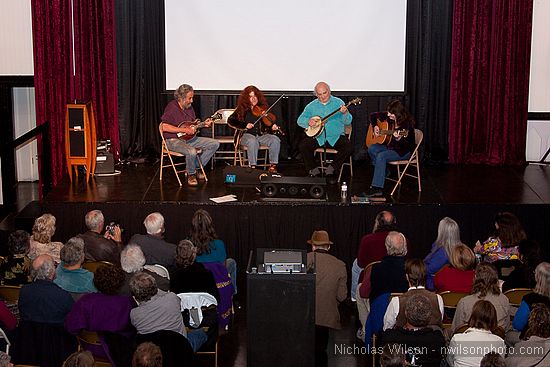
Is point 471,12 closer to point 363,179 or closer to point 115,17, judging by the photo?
point 363,179

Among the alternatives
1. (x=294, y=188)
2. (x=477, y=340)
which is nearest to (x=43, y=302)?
(x=477, y=340)

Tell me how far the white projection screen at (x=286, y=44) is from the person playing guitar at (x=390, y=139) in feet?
4.82

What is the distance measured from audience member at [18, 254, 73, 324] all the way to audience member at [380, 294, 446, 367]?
209 cm

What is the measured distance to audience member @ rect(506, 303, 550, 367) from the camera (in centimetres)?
532

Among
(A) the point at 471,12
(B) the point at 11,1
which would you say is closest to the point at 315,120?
(A) the point at 471,12

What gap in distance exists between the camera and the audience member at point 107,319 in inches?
227

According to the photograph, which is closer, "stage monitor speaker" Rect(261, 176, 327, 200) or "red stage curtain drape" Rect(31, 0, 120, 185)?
"stage monitor speaker" Rect(261, 176, 327, 200)

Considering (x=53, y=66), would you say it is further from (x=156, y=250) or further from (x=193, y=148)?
(x=156, y=250)

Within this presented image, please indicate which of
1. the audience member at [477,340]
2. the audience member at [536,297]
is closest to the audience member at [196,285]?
the audience member at [477,340]

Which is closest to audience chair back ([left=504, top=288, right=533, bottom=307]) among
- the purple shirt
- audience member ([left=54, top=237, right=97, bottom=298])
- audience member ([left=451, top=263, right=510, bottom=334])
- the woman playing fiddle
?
audience member ([left=451, top=263, right=510, bottom=334])

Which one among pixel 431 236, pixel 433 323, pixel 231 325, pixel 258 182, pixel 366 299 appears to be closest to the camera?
pixel 433 323

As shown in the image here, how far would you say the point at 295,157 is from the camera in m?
11.5

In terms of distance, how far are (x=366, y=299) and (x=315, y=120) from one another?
3.19m

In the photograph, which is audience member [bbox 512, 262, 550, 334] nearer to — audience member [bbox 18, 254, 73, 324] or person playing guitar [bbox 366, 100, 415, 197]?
audience member [bbox 18, 254, 73, 324]
